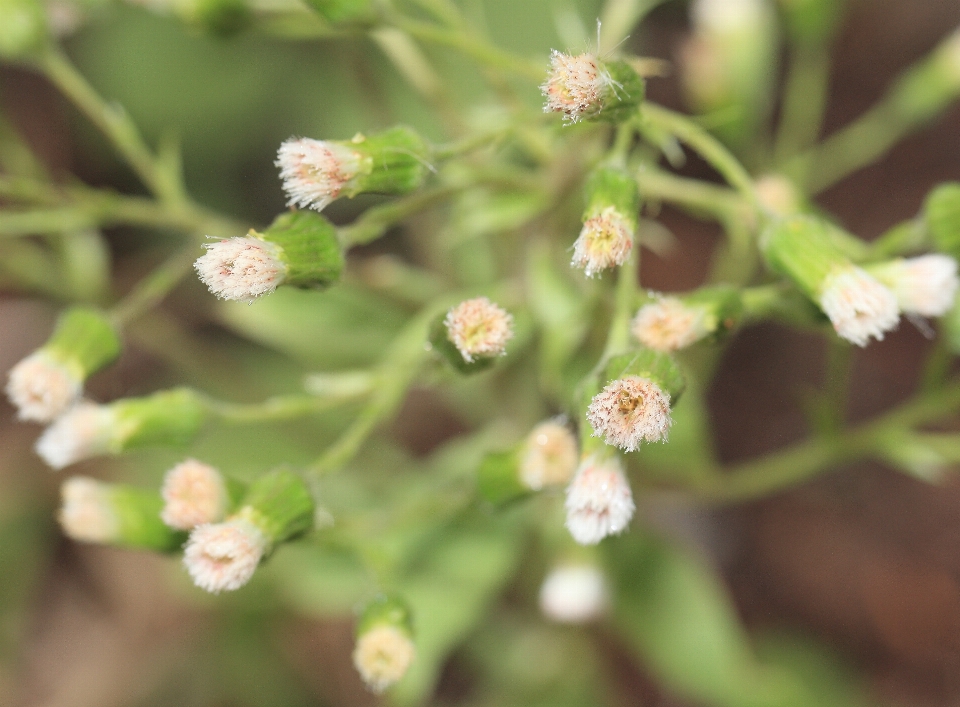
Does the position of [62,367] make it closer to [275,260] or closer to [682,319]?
[275,260]

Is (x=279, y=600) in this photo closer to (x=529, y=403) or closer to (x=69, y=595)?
(x=69, y=595)

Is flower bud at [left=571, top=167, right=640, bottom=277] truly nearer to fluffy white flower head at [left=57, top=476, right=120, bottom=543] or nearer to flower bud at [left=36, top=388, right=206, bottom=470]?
flower bud at [left=36, top=388, right=206, bottom=470]

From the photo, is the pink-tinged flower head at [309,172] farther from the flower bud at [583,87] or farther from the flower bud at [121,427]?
the flower bud at [121,427]

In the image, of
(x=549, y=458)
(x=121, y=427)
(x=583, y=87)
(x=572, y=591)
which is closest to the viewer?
(x=583, y=87)

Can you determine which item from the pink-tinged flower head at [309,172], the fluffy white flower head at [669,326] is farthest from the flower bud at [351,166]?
the fluffy white flower head at [669,326]

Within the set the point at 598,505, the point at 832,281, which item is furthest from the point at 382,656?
the point at 832,281

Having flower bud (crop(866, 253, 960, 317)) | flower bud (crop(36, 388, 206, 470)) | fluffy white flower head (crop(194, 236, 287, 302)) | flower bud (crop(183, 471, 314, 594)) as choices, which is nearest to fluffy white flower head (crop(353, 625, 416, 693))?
flower bud (crop(183, 471, 314, 594))

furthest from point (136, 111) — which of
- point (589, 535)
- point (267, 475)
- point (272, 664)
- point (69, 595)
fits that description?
point (589, 535)
